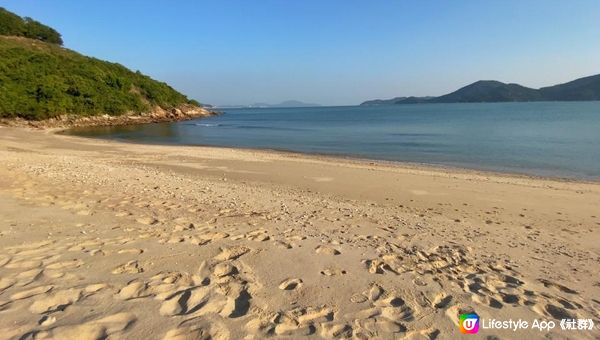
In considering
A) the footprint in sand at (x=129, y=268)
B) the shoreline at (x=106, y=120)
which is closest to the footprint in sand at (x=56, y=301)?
the footprint in sand at (x=129, y=268)

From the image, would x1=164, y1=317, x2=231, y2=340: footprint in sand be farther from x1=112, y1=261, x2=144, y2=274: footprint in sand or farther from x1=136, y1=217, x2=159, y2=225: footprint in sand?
x1=136, y1=217, x2=159, y2=225: footprint in sand

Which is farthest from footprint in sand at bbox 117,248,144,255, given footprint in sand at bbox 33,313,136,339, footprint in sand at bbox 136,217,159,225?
footprint in sand at bbox 33,313,136,339

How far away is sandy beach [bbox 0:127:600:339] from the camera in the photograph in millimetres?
3486

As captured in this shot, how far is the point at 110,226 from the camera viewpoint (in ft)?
20.5

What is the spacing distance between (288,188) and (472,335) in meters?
8.30

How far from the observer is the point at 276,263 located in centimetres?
496

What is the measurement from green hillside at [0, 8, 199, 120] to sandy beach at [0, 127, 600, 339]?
37.6 m

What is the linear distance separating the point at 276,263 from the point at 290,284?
0.65 metres

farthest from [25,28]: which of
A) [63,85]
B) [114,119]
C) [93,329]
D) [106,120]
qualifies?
[93,329]

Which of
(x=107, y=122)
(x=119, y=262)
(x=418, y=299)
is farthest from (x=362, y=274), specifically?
(x=107, y=122)

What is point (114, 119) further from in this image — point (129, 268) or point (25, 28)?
point (129, 268)

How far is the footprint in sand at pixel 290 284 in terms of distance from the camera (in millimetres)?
4266

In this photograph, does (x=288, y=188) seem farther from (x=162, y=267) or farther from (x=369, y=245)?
(x=162, y=267)

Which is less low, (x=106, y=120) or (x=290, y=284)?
(x=106, y=120)
